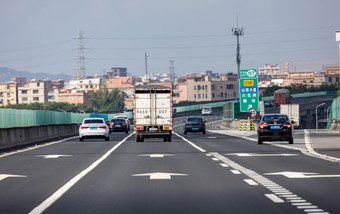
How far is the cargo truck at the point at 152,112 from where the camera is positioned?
139 feet

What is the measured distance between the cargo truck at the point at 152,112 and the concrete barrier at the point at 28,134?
5.67 m

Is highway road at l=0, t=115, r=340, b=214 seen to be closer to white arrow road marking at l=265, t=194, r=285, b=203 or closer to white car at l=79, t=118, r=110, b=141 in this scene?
white arrow road marking at l=265, t=194, r=285, b=203

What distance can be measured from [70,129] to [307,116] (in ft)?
297

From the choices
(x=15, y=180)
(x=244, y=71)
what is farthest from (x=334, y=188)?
(x=244, y=71)

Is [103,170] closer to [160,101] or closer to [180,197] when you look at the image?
[180,197]

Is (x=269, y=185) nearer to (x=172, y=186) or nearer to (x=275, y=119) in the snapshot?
(x=172, y=186)

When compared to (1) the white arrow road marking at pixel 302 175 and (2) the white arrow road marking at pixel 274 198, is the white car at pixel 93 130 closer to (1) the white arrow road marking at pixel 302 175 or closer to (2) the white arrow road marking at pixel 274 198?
(1) the white arrow road marking at pixel 302 175

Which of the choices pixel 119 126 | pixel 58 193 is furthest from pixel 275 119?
pixel 119 126

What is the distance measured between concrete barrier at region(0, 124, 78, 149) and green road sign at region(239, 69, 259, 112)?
16.9 meters

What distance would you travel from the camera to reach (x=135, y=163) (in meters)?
22.4

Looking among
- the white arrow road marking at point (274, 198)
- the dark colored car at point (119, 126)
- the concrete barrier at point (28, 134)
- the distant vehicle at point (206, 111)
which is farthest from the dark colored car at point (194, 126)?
the distant vehicle at point (206, 111)

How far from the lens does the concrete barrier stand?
33.1 m

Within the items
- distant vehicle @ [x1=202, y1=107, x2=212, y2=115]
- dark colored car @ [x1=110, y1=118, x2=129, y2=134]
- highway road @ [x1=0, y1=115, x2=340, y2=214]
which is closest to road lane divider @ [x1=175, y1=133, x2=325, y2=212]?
highway road @ [x1=0, y1=115, x2=340, y2=214]

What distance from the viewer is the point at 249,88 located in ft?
219
